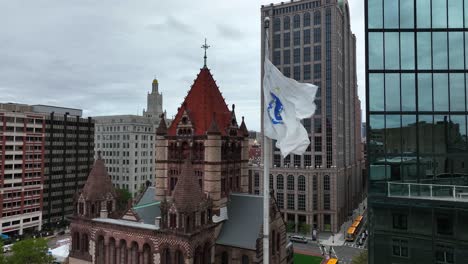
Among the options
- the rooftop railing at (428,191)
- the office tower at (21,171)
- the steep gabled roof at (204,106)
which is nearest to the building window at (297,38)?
the steep gabled roof at (204,106)

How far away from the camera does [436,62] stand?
29.3m

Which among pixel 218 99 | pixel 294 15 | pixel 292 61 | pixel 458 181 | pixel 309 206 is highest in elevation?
pixel 294 15

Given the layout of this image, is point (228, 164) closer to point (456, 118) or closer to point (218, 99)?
point (218, 99)

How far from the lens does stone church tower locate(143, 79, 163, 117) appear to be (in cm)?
15988

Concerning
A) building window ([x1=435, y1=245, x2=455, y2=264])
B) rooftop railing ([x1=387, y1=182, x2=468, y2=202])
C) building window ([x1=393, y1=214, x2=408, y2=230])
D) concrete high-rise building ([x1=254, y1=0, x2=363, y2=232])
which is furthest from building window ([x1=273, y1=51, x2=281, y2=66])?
building window ([x1=435, y1=245, x2=455, y2=264])

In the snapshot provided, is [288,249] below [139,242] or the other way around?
below

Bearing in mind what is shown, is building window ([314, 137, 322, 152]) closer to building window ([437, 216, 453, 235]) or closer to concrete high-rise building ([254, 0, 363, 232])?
concrete high-rise building ([254, 0, 363, 232])

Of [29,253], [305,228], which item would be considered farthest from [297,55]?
[29,253]

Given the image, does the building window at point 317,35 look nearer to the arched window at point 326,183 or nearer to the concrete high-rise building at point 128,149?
the arched window at point 326,183

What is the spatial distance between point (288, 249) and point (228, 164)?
1379cm

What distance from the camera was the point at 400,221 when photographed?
26.7 meters

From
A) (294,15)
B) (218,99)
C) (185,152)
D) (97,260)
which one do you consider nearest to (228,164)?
(185,152)

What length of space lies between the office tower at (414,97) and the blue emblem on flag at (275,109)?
16690 mm

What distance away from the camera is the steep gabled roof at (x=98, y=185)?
39.7 meters
